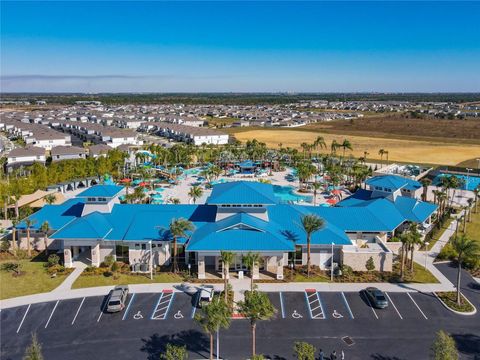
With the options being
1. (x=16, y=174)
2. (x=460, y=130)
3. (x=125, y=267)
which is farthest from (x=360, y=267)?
(x=460, y=130)

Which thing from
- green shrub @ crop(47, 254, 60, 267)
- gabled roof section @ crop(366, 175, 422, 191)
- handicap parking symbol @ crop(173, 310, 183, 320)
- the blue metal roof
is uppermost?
the blue metal roof

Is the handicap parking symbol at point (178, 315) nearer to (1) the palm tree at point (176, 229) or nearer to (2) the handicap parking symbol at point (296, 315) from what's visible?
(1) the palm tree at point (176, 229)

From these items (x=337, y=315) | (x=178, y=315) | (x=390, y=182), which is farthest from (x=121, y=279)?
(x=390, y=182)

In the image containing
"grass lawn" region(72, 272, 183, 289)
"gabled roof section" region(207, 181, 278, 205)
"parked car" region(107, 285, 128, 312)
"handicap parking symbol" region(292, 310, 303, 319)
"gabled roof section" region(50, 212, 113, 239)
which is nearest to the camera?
"handicap parking symbol" region(292, 310, 303, 319)

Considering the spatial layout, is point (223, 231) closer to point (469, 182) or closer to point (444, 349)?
point (444, 349)

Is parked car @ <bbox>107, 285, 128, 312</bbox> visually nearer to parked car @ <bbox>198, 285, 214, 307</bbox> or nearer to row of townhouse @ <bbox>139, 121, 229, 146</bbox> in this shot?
parked car @ <bbox>198, 285, 214, 307</bbox>

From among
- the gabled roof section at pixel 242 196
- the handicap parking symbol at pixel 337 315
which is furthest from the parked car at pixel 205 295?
the handicap parking symbol at pixel 337 315

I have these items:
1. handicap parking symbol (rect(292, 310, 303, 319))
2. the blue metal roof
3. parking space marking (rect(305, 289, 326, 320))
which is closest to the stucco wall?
parking space marking (rect(305, 289, 326, 320))
